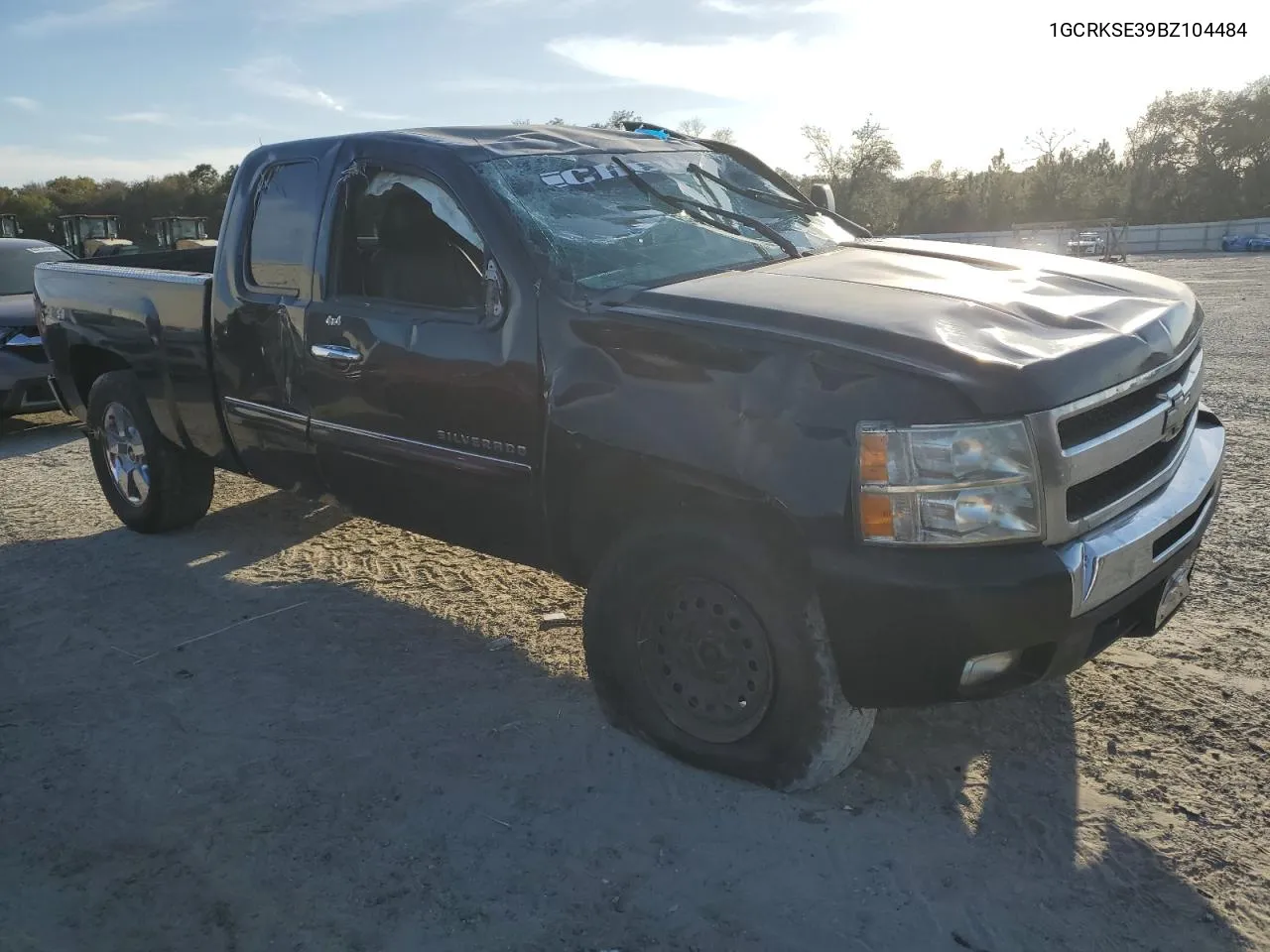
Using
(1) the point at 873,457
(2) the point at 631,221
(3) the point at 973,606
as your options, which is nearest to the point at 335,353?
(2) the point at 631,221

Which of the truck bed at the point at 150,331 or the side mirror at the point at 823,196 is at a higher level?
the side mirror at the point at 823,196

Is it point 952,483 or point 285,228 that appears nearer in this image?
point 952,483

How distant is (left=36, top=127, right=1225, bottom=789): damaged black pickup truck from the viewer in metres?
2.58

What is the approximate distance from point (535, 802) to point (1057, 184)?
68.5 m

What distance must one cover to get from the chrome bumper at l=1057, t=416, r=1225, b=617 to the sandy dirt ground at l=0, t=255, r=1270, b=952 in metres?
0.68

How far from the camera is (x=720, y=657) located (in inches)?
119

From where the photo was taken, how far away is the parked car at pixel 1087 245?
40.4m

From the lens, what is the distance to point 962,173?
69.9 m

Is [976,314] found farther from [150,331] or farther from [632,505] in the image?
[150,331]

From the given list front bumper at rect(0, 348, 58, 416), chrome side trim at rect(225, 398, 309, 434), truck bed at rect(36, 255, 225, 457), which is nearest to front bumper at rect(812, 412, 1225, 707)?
chrome side trim at rect(225, 398, 309, 434)

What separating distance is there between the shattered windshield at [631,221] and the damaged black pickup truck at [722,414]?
0.05ft

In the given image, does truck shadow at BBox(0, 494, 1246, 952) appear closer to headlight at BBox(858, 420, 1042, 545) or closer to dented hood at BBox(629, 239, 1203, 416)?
headlight at BBox(858, 420, 1042, 545)

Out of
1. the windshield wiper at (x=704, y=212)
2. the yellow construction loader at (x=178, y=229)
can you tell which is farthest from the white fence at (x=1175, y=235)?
the windshield wiper at (x=704, y=212)

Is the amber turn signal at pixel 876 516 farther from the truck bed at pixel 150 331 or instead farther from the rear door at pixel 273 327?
the truck bed at pixel 150 331
